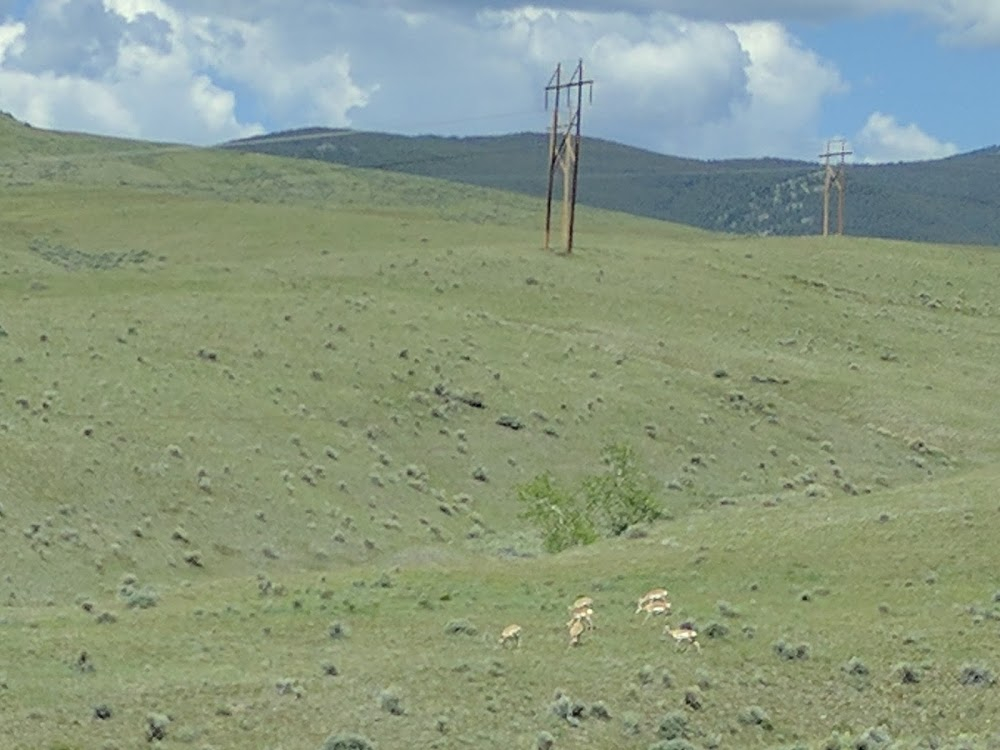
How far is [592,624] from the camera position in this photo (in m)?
33.5

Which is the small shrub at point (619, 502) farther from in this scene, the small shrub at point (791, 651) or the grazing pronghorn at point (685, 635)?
the small shrub at point (791, 651)

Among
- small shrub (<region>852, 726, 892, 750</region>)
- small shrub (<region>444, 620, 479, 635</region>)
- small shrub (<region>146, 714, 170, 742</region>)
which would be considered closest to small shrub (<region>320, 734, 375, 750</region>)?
small shrub (<region>146, 714, 170, 742</region>)

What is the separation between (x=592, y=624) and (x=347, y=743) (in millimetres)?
7495

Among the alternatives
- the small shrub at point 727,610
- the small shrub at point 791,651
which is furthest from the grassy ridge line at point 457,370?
the small shrub at point 791,651

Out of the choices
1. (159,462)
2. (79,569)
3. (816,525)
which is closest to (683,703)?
(816,525)

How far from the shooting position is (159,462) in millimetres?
54031

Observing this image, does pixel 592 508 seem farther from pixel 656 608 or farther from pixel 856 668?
pixel 856 668

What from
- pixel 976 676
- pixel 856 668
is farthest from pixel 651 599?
pixel 976 676

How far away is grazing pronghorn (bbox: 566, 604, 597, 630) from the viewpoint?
33.0m

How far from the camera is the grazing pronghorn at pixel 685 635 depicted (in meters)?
32.4

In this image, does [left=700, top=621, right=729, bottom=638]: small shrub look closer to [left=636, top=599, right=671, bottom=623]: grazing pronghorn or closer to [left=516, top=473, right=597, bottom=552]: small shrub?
[left=636, top=599, right=671, bottom=623]: grazing pronghorn

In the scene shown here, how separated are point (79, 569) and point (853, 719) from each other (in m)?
20.0

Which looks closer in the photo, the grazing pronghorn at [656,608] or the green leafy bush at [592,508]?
the grazing pronghorn at [656,608]

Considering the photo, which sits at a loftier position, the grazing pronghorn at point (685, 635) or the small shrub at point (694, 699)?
the grazing pronghorn at point (685, 635)
